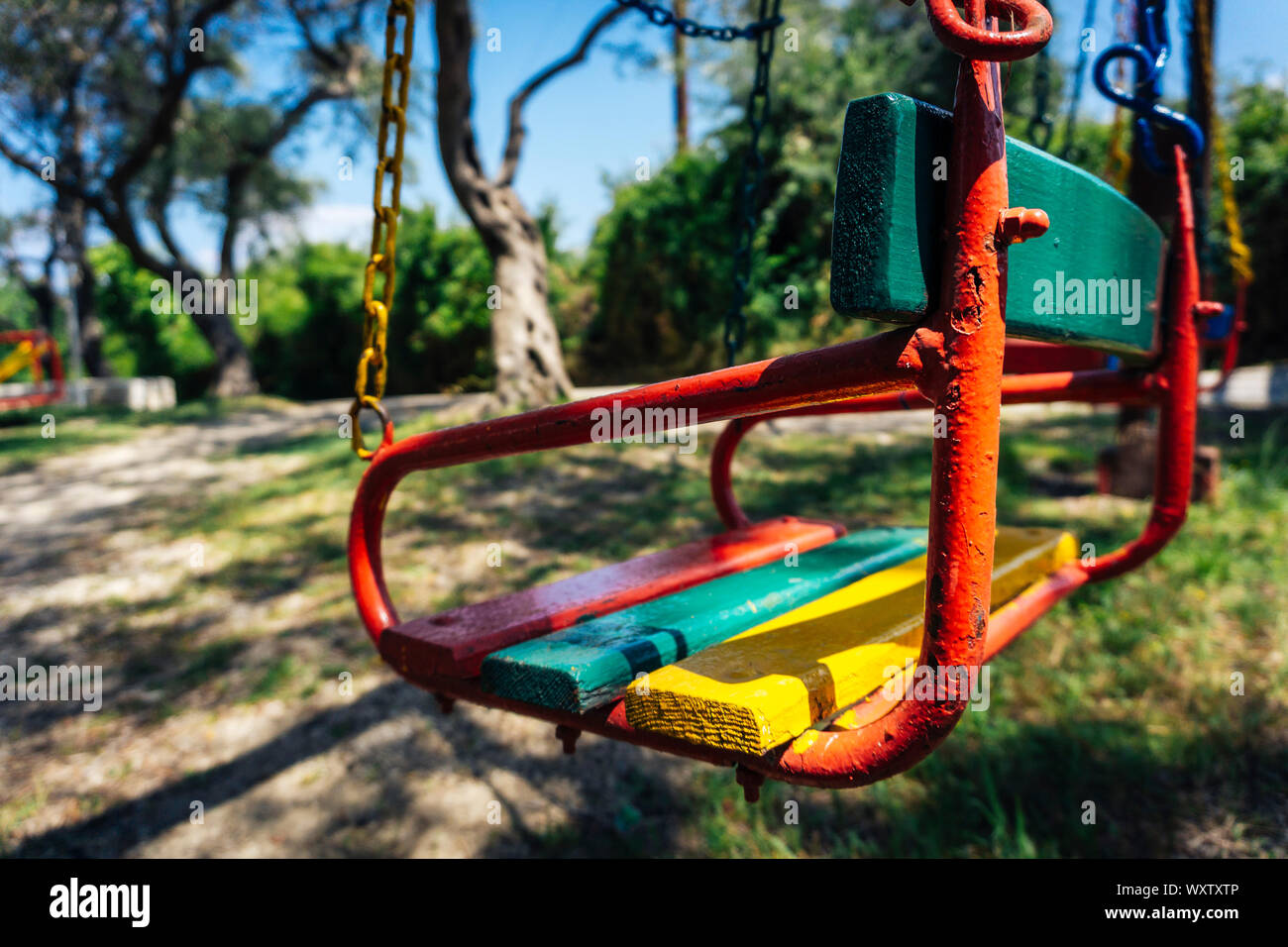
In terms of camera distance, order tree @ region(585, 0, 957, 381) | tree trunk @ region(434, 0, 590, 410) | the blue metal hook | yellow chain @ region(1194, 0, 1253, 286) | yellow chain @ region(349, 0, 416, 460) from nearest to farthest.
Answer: yellow chain @ region(349, 0, 416, 460)
the blue metal hook
yellow chain @ region(1194, 0, 1253, 286)
tree trunk @ region(434, 0, 590, 410)
tree @ region(585, 0, 957, 381)

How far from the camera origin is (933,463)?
80 cm

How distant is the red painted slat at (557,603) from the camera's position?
4.19ft

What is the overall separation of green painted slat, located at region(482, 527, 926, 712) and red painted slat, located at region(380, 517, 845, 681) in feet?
0.15

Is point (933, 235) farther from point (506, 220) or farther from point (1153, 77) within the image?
point (506, 220)

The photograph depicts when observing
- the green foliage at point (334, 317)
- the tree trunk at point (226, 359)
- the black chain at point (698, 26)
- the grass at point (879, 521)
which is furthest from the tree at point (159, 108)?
the black chain at point (698, 26)

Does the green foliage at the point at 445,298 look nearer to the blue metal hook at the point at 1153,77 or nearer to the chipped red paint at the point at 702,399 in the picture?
the blue metal hook at the point at 1153,77

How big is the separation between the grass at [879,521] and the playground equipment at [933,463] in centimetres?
101

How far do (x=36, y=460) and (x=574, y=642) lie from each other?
8047 mm

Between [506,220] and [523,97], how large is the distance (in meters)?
1.13

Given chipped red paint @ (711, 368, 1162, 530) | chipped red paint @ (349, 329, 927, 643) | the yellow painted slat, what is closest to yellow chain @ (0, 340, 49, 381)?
chipped red paint @ (349, 329, 927, 643)

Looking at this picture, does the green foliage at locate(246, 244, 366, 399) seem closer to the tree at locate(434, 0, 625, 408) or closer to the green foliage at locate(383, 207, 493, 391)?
the green foliage at locate(383, 207, 493, 391)

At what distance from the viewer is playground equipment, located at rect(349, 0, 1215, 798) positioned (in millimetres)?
824

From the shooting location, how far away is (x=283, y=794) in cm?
262
